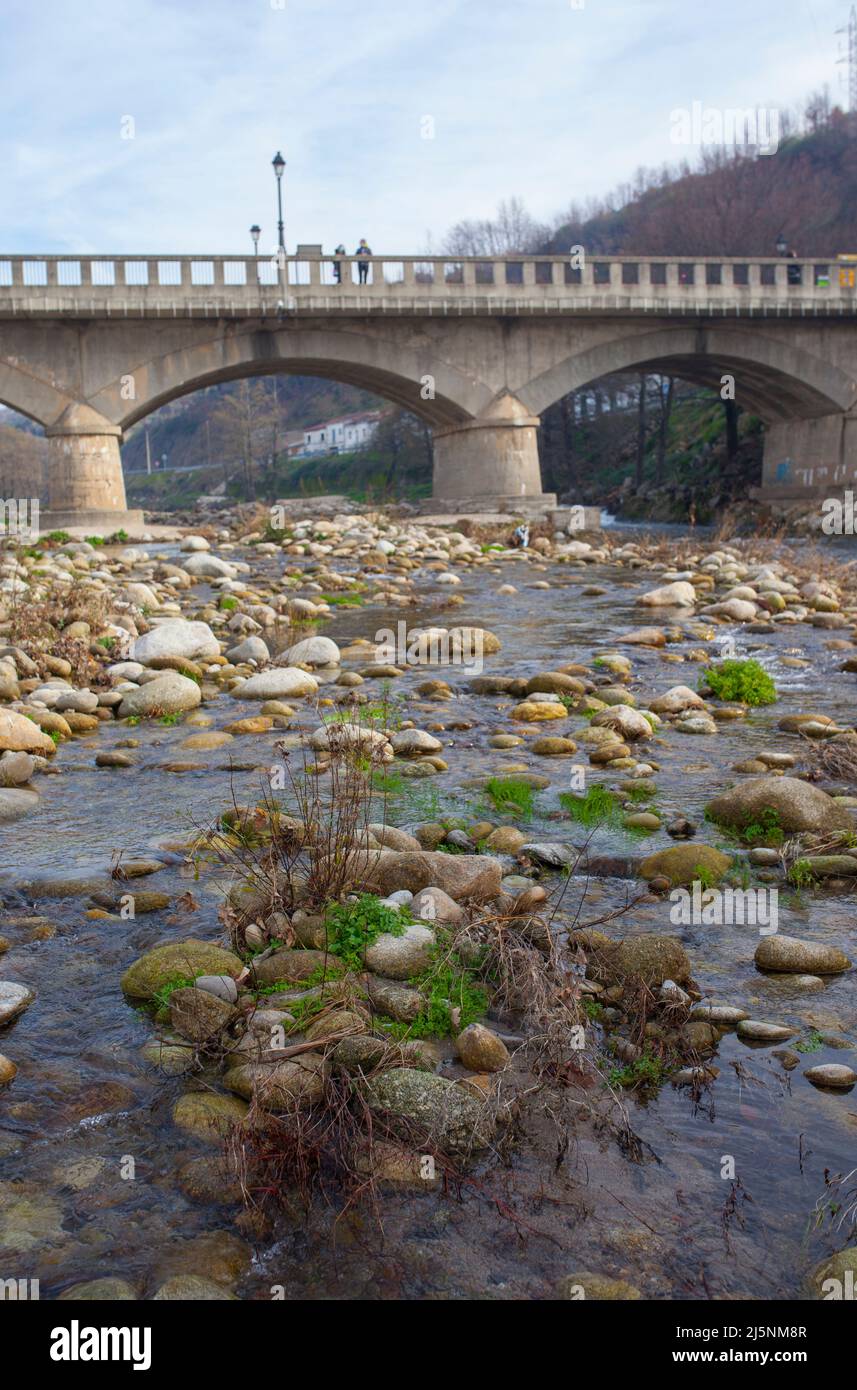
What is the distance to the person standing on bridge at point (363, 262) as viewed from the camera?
30.7m

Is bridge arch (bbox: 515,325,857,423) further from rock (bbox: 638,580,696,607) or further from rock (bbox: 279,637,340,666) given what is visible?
rock (bbox: 279,637,340,666)

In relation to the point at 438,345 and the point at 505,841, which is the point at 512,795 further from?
the point at 438,345

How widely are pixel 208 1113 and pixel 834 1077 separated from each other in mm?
2071

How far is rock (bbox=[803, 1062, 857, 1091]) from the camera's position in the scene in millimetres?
3748

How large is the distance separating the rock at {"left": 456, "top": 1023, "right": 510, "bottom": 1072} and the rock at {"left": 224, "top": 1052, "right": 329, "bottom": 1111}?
542mm

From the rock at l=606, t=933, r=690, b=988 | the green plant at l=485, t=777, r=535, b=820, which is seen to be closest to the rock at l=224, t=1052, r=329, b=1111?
the rock at l=606, t=933, r=690, b=988

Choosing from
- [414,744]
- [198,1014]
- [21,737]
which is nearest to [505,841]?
[414,744]

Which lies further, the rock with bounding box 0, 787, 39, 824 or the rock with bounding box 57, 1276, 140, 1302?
the rock with bounding box 0, 787, 39, 824

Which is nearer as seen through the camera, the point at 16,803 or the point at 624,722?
the point at 16,803

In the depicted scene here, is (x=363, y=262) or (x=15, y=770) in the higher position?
(x=363, y=262)

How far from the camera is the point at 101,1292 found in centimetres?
280

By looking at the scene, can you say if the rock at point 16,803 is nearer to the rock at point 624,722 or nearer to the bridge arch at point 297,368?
the rock at point 624,722
